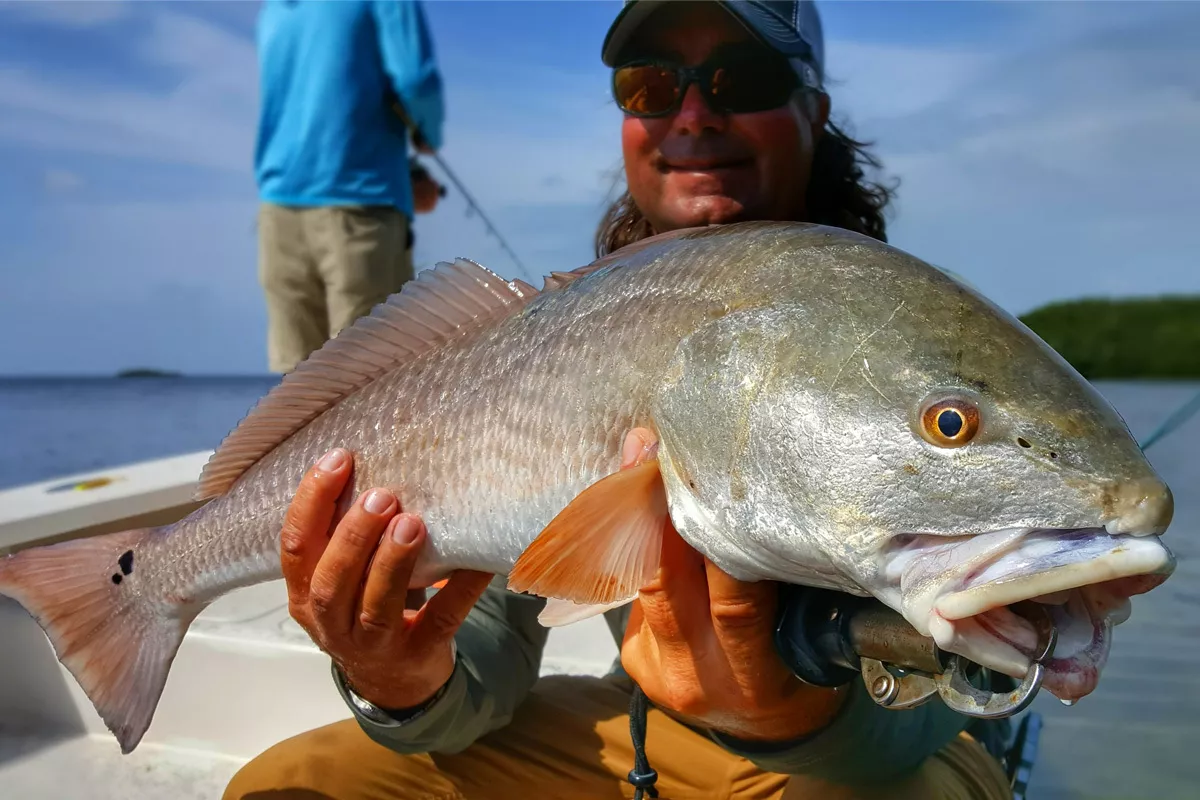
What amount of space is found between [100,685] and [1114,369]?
89.8ft

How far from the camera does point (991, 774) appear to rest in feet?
7.82

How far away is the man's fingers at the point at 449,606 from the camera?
6.35 feet

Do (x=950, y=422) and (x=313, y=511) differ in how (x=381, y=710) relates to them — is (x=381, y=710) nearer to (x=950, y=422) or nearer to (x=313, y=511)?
(x=313, y=511)

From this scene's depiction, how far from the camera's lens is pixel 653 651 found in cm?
173

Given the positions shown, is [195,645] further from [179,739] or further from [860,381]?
[860,381]

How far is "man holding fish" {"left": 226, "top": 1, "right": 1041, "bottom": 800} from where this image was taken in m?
1.72

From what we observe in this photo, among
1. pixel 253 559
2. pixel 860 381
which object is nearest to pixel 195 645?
pixel 253 559

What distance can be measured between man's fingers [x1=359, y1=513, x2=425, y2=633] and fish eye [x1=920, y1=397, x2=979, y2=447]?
97 cm

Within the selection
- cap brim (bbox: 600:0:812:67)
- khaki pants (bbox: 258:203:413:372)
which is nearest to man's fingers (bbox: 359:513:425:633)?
cap brim (bbox: 600:0:812:67)

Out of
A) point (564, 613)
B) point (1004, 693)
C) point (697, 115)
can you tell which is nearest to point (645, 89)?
point (697, 115)

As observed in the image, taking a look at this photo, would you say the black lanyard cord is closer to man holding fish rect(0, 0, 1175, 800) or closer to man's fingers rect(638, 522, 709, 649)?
man holding fish rect(0, 0, 1175, 800)

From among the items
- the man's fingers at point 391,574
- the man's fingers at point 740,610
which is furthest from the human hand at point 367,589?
the man's fingers at point 740,610

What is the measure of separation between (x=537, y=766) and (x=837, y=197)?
1.92 meters

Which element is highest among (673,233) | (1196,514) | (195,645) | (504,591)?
(673,233)
